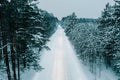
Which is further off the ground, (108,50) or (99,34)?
(99,34)

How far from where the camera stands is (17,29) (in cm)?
1797

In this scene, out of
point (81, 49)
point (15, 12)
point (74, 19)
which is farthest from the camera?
point (74, 19)

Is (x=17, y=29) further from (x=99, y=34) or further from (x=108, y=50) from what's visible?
(x=99, y=34)

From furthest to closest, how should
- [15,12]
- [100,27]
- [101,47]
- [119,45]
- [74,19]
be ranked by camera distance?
[74,19], [100,27], [101,47], [119,45], [15,12]

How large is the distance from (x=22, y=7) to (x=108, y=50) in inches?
1062

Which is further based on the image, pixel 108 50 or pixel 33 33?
pixel 108 50

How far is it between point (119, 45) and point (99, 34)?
88.4 feet

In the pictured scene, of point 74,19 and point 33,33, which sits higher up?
point 74,19

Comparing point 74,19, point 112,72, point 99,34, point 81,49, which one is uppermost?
point 74,19

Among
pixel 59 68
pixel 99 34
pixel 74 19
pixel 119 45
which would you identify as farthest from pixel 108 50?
pixel 74 19

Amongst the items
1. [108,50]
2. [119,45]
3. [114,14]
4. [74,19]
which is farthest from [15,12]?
[74,19]

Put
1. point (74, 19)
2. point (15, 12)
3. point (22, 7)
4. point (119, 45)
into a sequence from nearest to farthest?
point (15, 12) < point (22, 7) < point (119, 45) < point (74, 19)

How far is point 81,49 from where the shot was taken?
53.8 meters

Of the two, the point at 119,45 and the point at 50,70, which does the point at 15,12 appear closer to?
the point at 119,45
